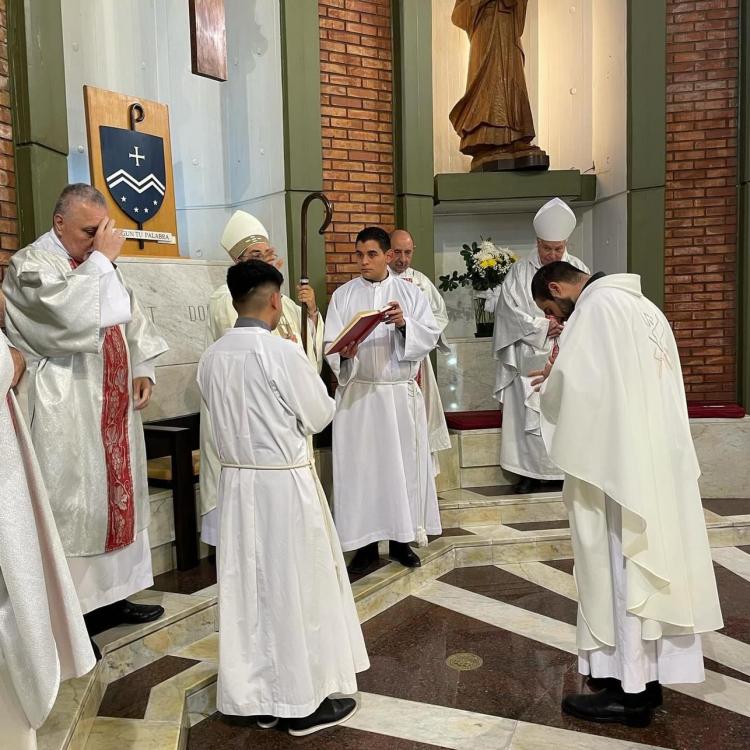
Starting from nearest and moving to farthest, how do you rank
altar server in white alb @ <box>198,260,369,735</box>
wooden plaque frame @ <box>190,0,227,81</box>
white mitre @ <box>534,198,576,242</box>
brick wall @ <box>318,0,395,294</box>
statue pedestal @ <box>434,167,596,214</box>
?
altar server in white alb @ <box>198,260,369,735</box> → wooden plaque frame @ <box>190,0,227,81</box> → white mitre @ <box>534,198,576,242</box> → brick wall @ <box>318,0,395,294</box> → statue pedestal @ <box>434,167,596,214</box>

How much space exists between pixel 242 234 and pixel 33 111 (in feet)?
4.48

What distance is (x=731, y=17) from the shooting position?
7016mm

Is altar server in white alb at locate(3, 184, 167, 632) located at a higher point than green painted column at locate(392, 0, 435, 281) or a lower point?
lower

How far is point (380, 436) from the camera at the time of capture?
16.0ft

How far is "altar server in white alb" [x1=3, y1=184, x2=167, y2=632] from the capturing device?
3336 millimetres

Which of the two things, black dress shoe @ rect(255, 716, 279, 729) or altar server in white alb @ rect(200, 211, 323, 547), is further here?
altar server in white alb @ rect(200, 211, 323, 547)

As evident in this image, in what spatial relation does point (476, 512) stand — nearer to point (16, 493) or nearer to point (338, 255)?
point (338, 255)

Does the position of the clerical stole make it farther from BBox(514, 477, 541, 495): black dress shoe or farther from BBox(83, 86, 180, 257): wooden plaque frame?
BBox(514, 477, 541, 495): black dress shoe

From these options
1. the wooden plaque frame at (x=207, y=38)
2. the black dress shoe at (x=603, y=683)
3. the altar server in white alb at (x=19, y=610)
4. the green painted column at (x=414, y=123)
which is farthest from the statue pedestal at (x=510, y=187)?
the altar server in white alb at (x=19, y=610)

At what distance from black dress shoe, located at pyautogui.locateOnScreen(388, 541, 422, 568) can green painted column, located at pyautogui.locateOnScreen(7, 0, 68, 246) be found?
283 cm

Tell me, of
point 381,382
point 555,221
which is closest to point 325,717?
point 381,382

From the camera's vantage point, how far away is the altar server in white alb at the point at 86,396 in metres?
3.34

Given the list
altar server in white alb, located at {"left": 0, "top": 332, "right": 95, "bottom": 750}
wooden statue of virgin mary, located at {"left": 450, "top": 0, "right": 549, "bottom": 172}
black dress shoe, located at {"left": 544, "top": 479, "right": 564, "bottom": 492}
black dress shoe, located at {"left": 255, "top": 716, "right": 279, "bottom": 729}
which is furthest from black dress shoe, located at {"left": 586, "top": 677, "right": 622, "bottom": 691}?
wooden statue of virgin mary, located at {"left": 450, "top": 0, "right": 549, "bottom": 172}

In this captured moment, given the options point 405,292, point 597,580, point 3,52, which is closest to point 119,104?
point 3,52
